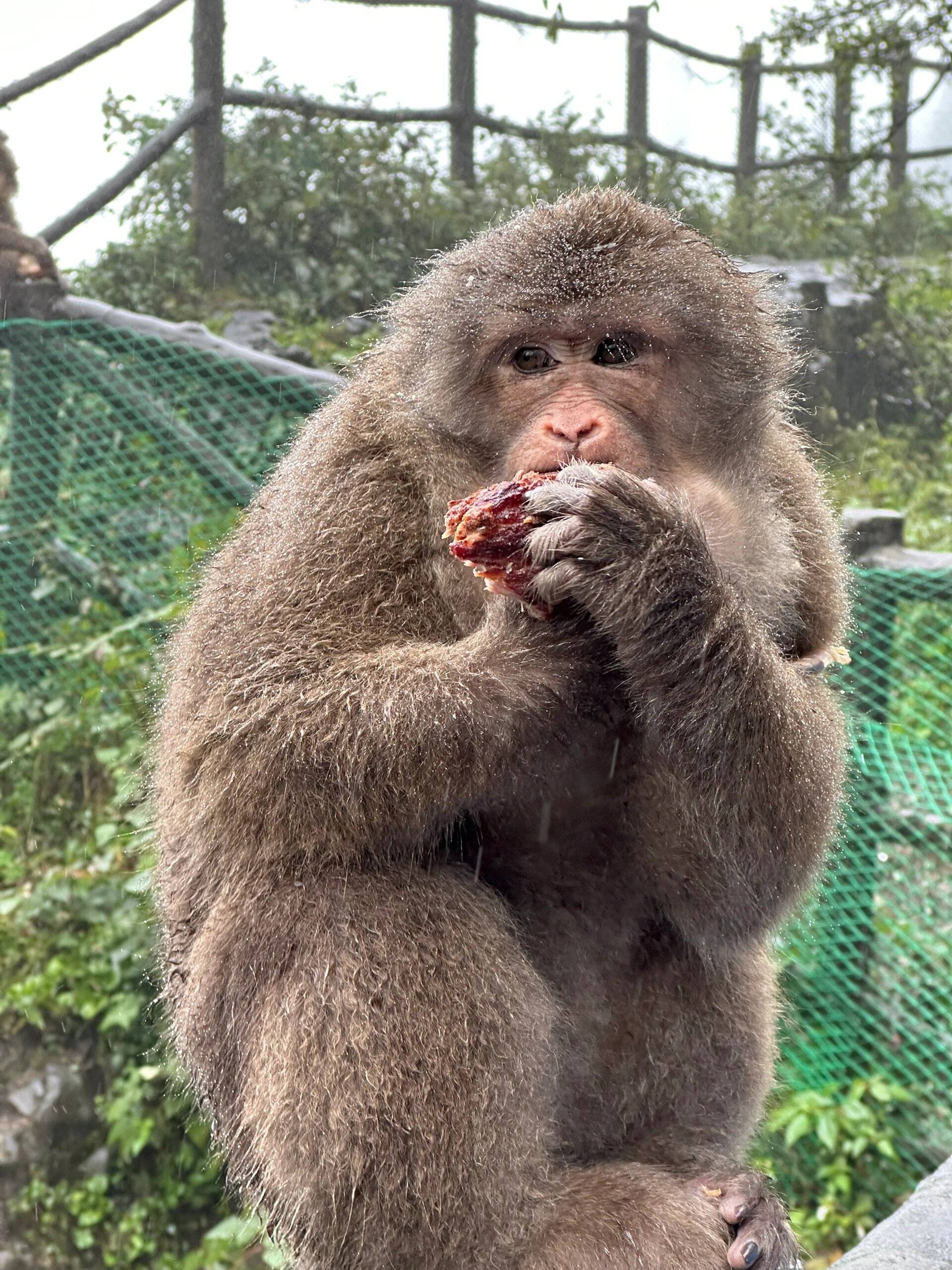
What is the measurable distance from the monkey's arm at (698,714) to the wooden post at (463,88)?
674cm

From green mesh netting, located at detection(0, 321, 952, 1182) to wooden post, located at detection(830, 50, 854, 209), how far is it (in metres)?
5.54

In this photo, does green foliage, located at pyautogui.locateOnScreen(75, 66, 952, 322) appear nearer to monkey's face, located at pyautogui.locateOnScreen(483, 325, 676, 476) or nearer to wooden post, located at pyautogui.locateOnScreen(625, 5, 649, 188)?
wooden post, located at pyautogui.locateOnScreen(625, 5, 649, 188)

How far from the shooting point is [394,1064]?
2.47m

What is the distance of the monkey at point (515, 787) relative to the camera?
249 centimetres

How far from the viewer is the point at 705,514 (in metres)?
2.86

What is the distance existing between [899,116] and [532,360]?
29.4 feet

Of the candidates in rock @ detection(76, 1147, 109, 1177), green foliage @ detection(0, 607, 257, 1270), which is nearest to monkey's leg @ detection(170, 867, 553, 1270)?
green foliage @ detection(0, 607, 257, 1270)

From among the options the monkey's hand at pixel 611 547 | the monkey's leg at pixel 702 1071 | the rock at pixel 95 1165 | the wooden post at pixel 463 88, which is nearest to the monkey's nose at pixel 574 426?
the monkey's hand at pixel 611 547

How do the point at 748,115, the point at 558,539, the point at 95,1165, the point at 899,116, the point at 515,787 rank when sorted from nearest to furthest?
the point at 558,539
the point at 515,787
the point at 95,1165
the point at 748,115
the point at 899,116

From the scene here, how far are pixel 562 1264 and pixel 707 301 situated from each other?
2.00 meters

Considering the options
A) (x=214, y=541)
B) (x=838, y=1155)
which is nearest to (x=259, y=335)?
(x=214, y=541)

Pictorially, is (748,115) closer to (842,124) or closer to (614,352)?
(842,124)

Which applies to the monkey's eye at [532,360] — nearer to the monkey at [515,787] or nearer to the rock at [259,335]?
the monkey at [515,787]

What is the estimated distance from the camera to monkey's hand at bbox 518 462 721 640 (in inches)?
94.3
